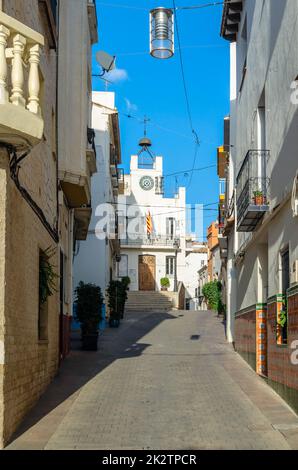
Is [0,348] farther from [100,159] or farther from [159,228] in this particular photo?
[159,228]

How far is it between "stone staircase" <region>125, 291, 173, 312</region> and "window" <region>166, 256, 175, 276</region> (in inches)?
243

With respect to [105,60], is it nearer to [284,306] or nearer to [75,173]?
[75,173]

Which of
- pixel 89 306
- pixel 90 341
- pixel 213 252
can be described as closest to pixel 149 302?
pixel 213 252

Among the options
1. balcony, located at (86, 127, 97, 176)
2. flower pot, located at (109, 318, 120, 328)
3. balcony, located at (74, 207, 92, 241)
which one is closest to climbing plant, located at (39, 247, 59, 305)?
balcony, located at (86, 127, 97, 176)

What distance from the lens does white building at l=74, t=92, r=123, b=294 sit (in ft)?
97.6

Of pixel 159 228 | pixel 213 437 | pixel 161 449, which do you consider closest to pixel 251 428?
pixel 213 437

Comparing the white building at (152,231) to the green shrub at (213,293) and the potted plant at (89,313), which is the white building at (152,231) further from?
the potted plant at (89,313)

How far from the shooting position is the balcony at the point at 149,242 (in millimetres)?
51844

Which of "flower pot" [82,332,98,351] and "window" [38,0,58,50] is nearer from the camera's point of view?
"window" [38,0,58,50]

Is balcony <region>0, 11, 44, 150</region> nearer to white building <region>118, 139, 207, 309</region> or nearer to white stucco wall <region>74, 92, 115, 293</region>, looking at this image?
white stucco wall <region>74, 92, 115, 293</region>

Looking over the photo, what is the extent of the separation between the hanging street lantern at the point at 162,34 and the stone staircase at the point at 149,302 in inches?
Result: 1135

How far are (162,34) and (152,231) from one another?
39.9 metres

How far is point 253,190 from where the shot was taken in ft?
44.8

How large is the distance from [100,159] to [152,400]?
20.2m
